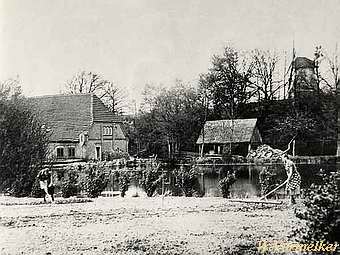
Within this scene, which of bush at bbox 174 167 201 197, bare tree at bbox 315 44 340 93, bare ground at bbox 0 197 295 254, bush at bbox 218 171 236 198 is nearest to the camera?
bare ground at bbox 0 197 295 254

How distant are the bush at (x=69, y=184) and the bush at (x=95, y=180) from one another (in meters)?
0.05

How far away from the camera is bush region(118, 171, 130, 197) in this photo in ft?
7.10

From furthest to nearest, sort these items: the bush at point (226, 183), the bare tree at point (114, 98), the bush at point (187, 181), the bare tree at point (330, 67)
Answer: the bush at point (226, 183) < the bush at point (187, 181) < the bare tree at point (114, 98) < the bare tree at point (330, 67)

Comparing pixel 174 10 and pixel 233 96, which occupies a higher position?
pixel 174 10

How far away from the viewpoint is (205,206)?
76.9 inches

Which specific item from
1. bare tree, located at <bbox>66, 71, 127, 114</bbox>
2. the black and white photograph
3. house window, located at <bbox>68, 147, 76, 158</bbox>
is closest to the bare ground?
the black and white photograph

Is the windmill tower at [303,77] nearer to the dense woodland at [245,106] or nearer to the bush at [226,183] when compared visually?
the dense woodland at [245,106]

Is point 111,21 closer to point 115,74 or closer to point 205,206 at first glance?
point 115,74

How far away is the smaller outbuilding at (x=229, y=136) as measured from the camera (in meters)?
1.87

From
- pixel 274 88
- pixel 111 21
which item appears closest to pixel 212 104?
pixel 274 88

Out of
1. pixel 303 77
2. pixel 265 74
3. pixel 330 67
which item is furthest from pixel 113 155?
pixel 330 67

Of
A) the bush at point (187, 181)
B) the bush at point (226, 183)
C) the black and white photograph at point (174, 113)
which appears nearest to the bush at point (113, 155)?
the black and white photograph at point (174, 113)

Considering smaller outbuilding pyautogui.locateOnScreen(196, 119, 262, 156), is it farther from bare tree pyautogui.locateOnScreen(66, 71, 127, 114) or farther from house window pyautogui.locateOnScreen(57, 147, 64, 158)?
house window pyautogui.locateOnScreen(57, 147, 64, 158)

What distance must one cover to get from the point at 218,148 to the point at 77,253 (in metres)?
0.73
